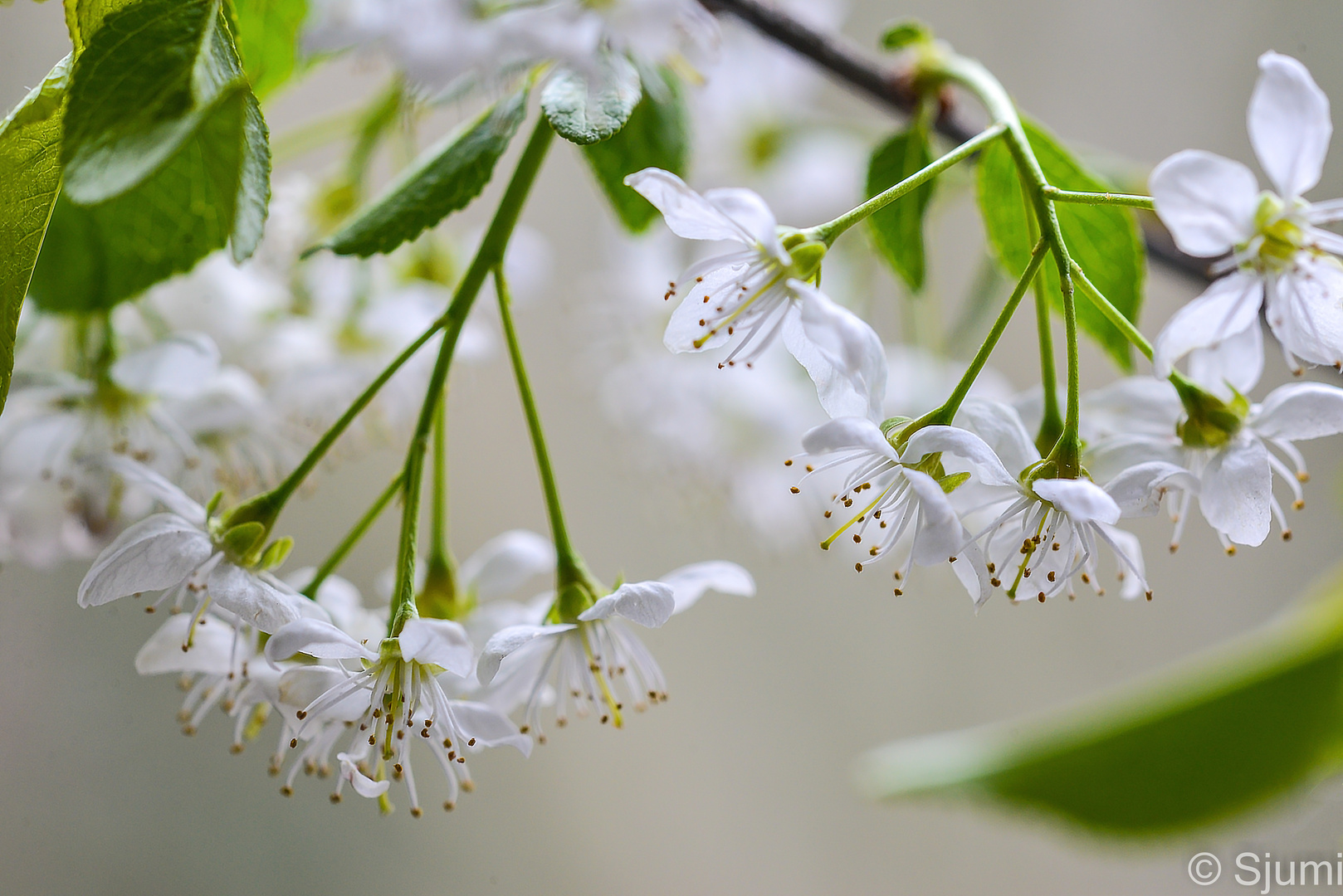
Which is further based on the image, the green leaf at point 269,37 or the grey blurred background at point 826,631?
the grey blurred background at point 826,631

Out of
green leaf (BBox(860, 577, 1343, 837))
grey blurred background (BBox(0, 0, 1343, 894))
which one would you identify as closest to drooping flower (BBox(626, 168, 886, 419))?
green leaf (BBox(860, 577, 1343, 837))

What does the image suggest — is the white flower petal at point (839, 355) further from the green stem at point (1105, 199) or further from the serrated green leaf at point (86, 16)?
the serrated green leaf at point (86, 16)

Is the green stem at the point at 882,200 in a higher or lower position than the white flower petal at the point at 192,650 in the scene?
higher

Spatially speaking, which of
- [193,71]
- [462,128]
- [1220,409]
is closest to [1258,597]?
[1220,409]

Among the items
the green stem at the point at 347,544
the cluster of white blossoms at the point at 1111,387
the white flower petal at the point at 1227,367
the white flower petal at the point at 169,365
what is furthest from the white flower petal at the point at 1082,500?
the white flower petal at the point at 169,365

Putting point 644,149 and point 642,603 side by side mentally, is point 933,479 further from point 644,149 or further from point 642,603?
point 644,149

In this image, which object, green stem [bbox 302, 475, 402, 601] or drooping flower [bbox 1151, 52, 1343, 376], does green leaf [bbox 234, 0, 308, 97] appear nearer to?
green stem [bbox 302, 475, 402, 601]

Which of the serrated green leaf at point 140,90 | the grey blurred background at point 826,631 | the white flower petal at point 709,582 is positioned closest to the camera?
the serrated green leaf at point 140,90

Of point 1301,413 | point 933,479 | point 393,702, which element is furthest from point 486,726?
point 1301,413
